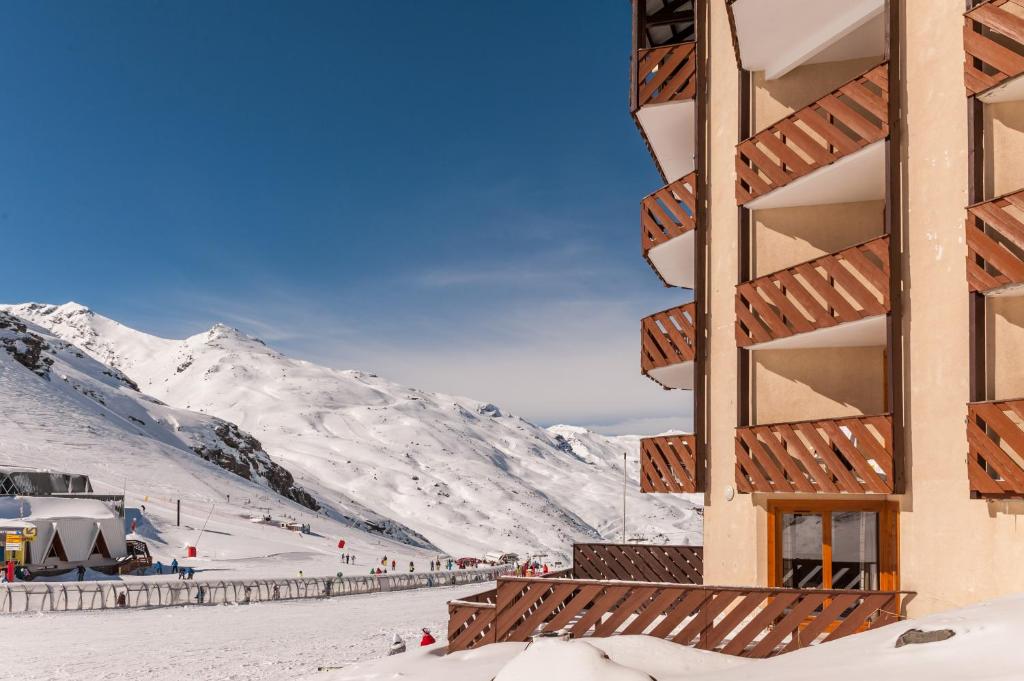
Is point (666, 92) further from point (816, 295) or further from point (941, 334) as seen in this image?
point (941, 334)

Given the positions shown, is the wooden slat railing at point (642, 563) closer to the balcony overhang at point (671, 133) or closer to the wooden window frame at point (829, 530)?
Answer: the wooden window frame at point (829, 530)

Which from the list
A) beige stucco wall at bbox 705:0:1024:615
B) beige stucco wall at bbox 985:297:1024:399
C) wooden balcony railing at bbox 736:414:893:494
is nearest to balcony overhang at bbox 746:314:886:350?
beige stucco wall at bbox 705:0:1024:615

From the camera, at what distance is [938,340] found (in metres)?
14.1

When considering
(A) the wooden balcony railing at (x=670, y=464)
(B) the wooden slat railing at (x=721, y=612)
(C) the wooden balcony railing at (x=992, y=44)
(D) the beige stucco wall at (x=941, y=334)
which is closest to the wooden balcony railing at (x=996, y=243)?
(D) the beige stucco wall at (x=941, y=334)

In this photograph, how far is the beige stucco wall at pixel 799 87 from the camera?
61.2 feet

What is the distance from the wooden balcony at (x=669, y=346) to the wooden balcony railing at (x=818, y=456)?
122 inches

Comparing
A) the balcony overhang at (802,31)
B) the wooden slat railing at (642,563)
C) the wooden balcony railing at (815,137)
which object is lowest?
the wooden slat railing at (642,563)

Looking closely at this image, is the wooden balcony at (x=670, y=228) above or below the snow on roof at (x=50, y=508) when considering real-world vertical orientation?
above

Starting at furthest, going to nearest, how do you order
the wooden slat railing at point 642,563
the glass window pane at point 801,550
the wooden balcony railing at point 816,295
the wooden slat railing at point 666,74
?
the wooden slat railing at point 642,563
the wooden slat railing at point 666,74
the glass window pane at point 801,550
the wooden balcony railing at point 816,295

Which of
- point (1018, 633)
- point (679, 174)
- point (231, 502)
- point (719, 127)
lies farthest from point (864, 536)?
point (231, 502)

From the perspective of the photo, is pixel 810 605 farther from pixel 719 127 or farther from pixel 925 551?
pixel 719 127

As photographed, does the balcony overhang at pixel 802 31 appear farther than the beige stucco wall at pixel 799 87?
No

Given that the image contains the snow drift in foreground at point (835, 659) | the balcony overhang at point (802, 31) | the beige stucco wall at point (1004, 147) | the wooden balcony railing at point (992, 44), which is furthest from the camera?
the balcony overhang at point (802, 31)

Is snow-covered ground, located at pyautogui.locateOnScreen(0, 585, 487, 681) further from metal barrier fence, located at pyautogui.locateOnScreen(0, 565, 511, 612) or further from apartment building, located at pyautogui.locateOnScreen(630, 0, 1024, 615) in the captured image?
apartment building, located at pyautogui.locateOnScreen(630, 0, 1024, 615)
